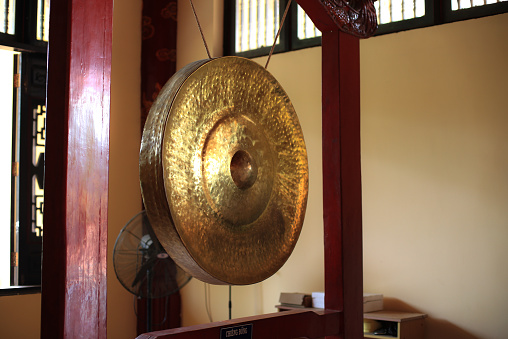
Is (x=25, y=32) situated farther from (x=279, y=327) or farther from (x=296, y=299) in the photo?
(x=279, y=327)

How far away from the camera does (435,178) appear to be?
360 cm

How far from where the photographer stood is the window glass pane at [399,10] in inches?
148

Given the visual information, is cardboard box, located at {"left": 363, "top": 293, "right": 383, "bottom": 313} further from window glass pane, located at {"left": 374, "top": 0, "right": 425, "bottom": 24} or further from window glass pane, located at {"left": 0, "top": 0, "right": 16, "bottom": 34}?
window glass pane, located at {"left": 0, "top": 0, "right": 16, "bottom": 34}

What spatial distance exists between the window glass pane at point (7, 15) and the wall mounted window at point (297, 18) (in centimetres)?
155

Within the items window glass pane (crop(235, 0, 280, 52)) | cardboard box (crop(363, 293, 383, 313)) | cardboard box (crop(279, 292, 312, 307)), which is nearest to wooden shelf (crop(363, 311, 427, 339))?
cardboard box (crop(363, 293, 383, 313))

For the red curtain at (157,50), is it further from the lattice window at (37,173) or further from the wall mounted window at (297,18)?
the lattice window at (37,173)

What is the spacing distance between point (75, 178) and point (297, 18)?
3280mm

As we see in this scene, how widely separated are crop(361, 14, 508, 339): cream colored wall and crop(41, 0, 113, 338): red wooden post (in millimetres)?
2630

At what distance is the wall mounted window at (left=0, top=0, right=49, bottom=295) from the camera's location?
3912mm

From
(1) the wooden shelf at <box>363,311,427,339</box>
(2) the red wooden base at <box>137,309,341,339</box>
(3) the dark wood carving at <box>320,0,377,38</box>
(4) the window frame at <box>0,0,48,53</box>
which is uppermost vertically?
(4) the window frame at <box>0,0,48,53</box>

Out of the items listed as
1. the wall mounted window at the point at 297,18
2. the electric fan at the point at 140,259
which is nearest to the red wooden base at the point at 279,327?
the electric fan at the point at 140,259

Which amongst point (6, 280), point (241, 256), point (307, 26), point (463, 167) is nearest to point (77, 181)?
point (241, 256)

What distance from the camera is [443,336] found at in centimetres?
350

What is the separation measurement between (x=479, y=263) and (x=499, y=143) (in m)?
0.69
